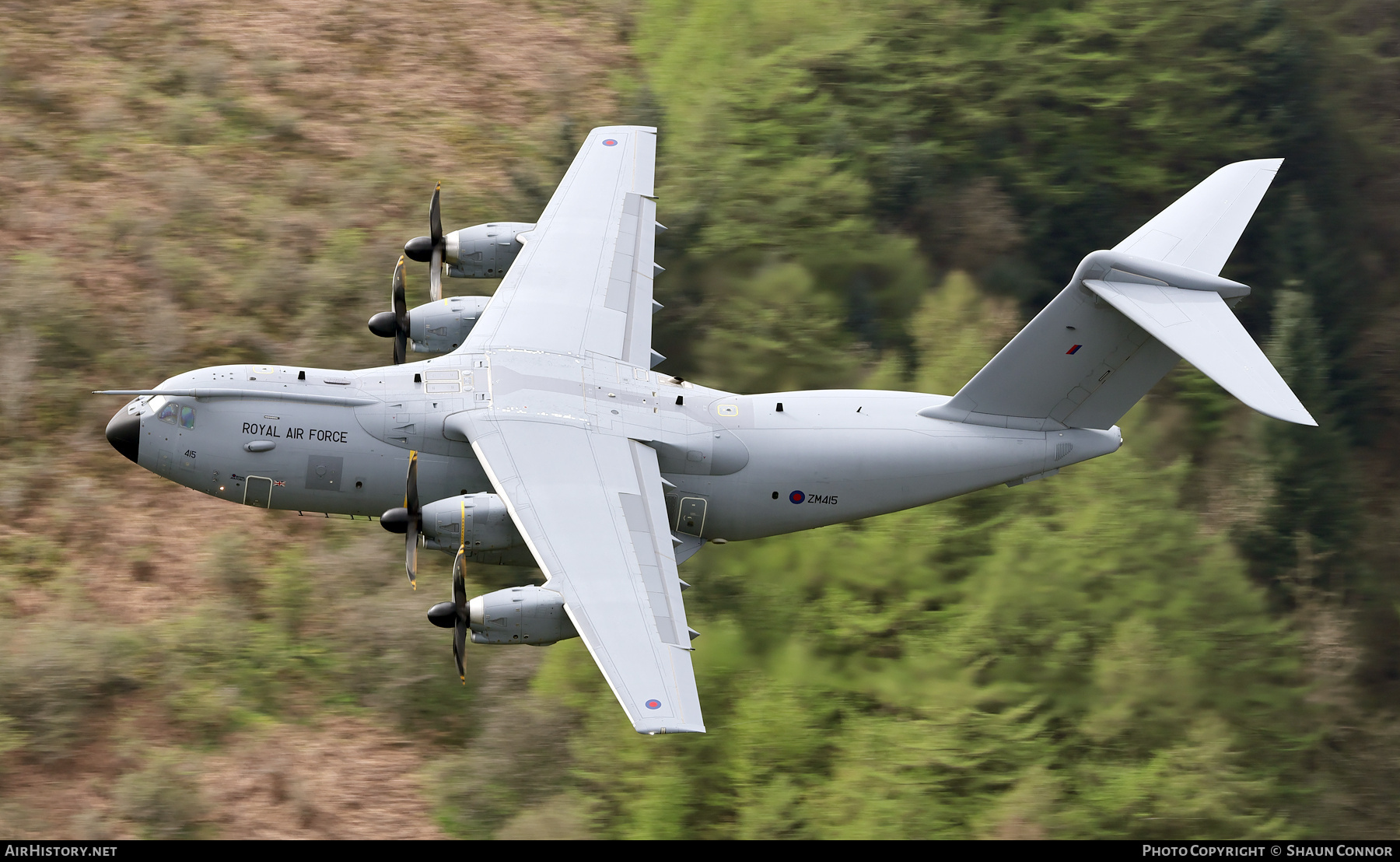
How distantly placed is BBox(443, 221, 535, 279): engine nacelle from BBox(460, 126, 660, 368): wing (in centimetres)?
38

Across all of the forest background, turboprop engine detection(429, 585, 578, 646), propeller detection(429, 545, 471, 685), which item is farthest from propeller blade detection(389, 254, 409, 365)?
turboprop engine detection(429, 585, 578, 646)

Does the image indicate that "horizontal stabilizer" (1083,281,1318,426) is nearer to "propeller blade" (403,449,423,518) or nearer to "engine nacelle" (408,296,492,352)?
"engine nacelle" (408,296,492,352)

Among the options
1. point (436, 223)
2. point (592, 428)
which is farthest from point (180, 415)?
point (592, 428)

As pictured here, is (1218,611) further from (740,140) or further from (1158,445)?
(740,140)

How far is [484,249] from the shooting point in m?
27.0

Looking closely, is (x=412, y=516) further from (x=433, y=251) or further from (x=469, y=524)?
(x=433, y=251)

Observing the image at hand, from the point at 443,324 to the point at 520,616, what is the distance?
754 cm

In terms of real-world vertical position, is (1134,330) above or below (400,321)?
above

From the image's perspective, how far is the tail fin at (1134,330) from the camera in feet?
71.7

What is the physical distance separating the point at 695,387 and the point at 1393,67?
2730 centimetres

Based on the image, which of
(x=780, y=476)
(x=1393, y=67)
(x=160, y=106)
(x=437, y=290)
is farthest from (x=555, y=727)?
(x=1393, y=67)

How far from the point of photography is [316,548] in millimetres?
27219

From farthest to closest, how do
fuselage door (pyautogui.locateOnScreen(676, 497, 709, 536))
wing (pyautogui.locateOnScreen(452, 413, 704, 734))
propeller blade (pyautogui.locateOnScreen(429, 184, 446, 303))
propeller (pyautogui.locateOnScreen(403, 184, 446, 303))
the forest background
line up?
propeller (pyautogui.locateOnScreen(403, 184, 446, 303)) < propeller blade (pyautogui.locateOnScreen(429, 184, 446, 303)) < fuselage door (pyautogui.locateOnScreen(676, 497, 709, 536)) < the forest background < wing (pyautogui.locateOnScreen(452, 413, 704, 734))

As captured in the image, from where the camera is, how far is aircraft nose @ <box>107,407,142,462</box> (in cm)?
2367
